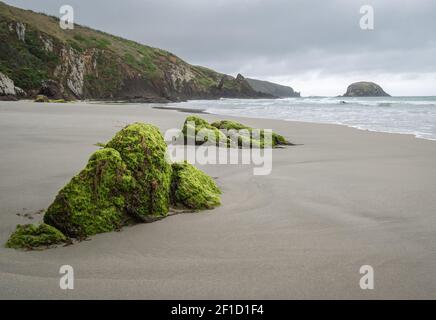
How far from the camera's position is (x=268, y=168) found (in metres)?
6.04

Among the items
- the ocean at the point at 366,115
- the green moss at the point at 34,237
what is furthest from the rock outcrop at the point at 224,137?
the green moss at the point at 34,237

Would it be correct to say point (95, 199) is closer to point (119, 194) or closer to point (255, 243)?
point (119, 194)

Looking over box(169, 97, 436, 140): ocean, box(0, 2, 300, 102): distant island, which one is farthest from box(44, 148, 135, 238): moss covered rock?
box(0, 2, 300, 102): distant island

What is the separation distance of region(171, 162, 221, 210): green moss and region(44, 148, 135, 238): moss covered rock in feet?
2.09

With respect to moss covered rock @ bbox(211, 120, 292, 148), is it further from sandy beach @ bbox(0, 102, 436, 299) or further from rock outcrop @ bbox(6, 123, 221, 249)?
rock outcrop @ bbox(6, 123, 221, 249)

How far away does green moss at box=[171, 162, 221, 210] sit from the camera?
393 cm

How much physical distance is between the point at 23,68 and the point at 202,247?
44.2 meters

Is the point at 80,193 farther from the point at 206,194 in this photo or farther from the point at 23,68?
the point at 23,68

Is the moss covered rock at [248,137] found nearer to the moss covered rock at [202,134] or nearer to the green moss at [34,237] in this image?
the moss covered rock at [202,134]

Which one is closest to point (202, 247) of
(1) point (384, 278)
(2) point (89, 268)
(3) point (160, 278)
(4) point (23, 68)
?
(3) point (160, 278)

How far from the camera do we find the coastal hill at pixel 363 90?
379 ft

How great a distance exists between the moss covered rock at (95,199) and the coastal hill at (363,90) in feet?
399

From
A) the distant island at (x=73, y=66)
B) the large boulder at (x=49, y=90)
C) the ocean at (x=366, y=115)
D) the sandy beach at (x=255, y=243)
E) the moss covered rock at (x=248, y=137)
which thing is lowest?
the sandy beach at (x=255, y=243)

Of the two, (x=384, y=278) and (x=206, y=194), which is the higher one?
(x=206, y=194)
